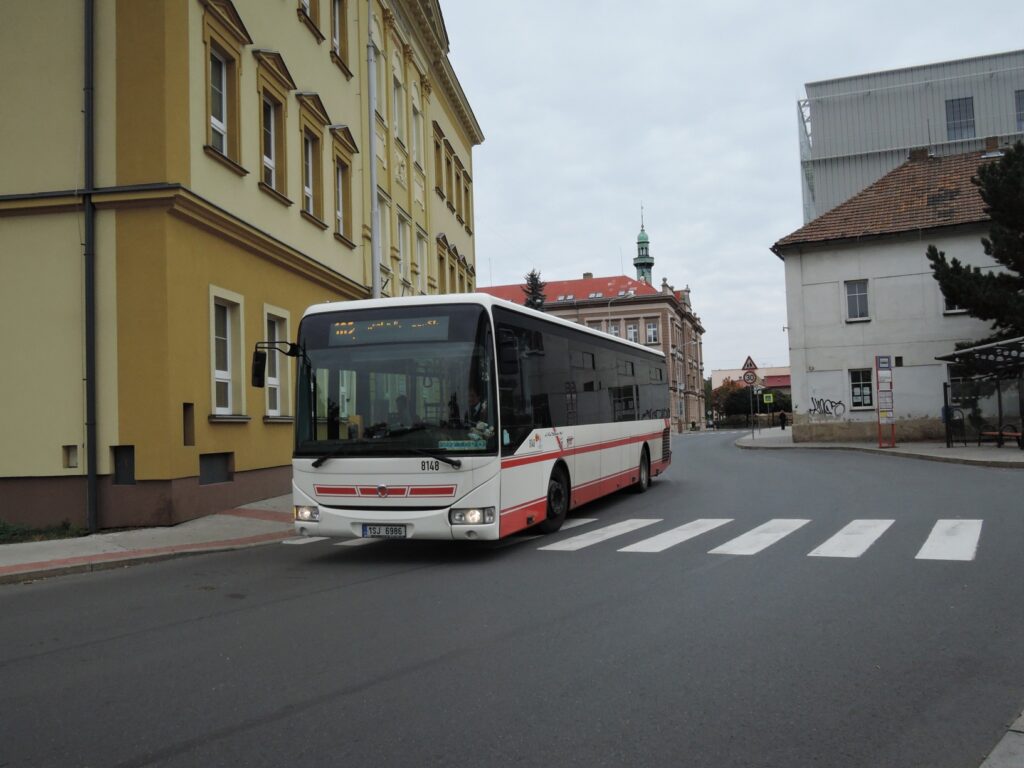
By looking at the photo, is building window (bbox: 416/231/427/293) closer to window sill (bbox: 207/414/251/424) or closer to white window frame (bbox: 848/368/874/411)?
window sill (bbox: 207/414/251/424)

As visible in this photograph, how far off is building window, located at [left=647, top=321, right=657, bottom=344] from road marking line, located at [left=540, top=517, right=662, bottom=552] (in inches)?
3300

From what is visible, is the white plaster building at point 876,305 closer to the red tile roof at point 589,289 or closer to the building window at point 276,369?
the building window at point 276,369

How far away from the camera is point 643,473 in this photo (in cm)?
1695

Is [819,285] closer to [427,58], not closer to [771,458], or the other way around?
[771,458]

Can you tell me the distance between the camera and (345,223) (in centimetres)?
2125

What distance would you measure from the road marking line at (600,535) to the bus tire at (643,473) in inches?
163

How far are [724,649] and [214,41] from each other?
42.6 feet

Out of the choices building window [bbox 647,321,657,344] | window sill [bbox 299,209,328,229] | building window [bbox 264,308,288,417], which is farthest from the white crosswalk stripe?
building window [bbox 647,321,657,344]

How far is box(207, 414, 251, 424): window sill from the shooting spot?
13.7 m

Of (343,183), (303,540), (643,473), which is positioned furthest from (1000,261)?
(303,540)

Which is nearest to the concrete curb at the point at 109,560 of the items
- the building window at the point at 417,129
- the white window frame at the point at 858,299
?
the building window at the point at 417,129

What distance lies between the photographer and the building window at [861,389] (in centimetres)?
3328

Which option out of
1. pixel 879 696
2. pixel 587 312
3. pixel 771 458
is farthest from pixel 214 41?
pixel 587 312

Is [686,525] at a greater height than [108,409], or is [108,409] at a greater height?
[108,409]
